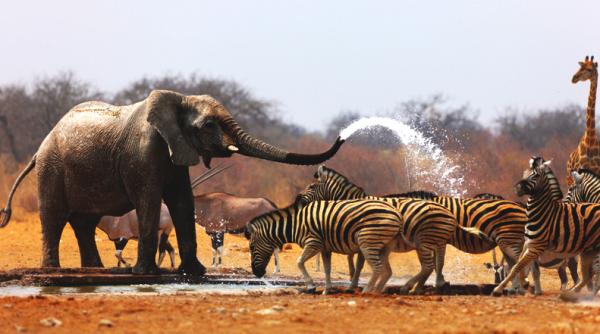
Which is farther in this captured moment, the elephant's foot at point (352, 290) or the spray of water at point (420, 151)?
the spray of water at point (420, 151)

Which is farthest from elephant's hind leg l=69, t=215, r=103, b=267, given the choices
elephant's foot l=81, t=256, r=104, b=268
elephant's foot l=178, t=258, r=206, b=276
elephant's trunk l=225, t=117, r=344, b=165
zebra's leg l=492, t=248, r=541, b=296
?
zebra's leg l=492, t=248, r=541, b=296

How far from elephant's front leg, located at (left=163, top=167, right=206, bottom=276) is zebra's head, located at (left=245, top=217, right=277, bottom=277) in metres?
1.90

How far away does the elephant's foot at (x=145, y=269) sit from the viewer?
1500 centimetres

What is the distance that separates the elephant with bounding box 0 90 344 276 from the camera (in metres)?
15.2

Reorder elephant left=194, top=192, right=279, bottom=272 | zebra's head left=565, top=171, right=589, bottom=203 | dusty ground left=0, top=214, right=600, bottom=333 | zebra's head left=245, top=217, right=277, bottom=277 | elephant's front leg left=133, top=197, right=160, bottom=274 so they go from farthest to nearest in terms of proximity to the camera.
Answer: elephant left=194, top=192, right=279, bottom=272 → zebra's head left=565, top=171, right=589, bottom=203 → elephant's front leg left=133, top=197, right=160, bottom=274 → zebra's head left=245, top=217, right=277, bottom=277 → dusty ground left=0, top=214, right=600, bottom=333

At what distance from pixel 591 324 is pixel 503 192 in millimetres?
22571

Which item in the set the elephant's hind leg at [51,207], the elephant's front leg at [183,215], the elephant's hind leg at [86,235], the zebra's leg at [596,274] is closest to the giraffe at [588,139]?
the zebra's leg at [596,274]

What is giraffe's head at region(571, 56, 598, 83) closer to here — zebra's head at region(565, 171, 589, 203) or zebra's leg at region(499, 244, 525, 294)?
zebra's head at region(565, 171, 589, 203)

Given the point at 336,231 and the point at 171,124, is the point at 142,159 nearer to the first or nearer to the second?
the point at 171,124

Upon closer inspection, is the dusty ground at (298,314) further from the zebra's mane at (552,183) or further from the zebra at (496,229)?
the zebra's mane at (552,183)

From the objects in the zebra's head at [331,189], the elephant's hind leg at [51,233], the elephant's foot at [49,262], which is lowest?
the elephant's foot at [49,262]

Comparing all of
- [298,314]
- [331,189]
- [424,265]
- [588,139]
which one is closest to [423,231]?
[424,265]

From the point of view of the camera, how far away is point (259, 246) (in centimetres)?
1389

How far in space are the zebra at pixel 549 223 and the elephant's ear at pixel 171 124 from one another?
4337 mm
